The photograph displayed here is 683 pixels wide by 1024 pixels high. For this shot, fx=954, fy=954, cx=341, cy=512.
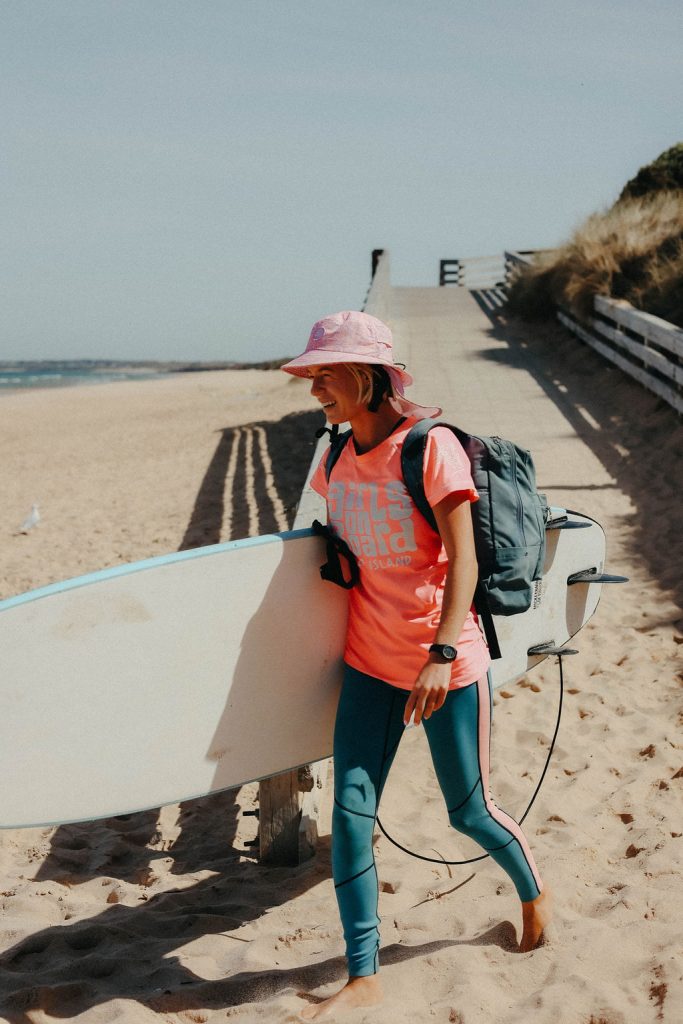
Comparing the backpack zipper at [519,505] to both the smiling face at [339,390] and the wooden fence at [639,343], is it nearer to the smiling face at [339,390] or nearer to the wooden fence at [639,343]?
the smiling face at [339,390]

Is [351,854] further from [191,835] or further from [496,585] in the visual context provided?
[191,835]

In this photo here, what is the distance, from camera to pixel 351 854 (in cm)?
236

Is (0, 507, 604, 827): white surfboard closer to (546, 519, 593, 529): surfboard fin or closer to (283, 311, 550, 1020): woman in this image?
(283, 311, 550, 1020): woman

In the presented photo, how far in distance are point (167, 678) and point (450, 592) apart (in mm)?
957

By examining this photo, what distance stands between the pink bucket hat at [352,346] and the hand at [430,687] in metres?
0.62

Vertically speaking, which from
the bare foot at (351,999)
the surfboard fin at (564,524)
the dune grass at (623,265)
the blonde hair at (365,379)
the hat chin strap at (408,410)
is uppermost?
the dune grass at (623,265)

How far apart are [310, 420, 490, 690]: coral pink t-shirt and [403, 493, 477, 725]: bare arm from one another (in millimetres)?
70

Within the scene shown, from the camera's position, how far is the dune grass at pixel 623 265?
11938 millimetres

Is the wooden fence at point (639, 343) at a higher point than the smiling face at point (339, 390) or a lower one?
lower

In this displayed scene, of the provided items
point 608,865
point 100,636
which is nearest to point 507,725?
point 608,865

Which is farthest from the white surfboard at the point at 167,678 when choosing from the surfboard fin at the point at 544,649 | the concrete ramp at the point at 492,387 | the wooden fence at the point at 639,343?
the wooden fence at the point at 639,343

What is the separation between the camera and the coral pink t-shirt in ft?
7.66

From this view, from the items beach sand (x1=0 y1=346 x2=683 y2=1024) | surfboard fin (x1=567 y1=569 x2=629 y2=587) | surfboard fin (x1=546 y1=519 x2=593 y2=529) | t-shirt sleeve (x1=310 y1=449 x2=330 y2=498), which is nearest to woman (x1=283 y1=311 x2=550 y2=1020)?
t-shirt sleeve (x1=310 y1=449 x2=330 y2=498)

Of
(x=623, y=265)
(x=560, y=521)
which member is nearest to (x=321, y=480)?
(x=560, y=521)
